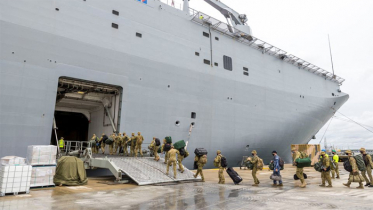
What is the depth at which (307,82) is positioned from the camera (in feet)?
70.9

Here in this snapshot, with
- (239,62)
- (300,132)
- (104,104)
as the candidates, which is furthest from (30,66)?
(300,132)

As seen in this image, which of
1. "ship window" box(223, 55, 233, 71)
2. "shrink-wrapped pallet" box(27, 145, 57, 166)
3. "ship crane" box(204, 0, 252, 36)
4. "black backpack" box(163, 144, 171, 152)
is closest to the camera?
"shrink-wrapped pallet" box(27, 145, 57, 166)

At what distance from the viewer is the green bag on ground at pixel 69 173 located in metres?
7.65

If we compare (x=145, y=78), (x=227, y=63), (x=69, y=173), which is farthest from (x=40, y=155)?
(x=227, y=63)

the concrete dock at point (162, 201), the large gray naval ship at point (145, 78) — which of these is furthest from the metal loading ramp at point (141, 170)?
the large gray naval ship at point (145, 78)

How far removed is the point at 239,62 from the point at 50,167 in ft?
44.0

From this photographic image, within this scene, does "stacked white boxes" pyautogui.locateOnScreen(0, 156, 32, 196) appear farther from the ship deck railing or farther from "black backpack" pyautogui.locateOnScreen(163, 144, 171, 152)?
the ship deck railing

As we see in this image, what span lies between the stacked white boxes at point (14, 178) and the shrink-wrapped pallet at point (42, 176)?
75 cm

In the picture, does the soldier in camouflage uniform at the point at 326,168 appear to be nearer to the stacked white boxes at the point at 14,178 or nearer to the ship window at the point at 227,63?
the stacked white boxes at the point at 14,178

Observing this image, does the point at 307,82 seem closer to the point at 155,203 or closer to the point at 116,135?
the point at 116,135

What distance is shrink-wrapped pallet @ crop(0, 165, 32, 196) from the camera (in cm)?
584

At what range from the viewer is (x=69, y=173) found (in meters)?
7.83

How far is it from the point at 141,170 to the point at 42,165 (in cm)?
318

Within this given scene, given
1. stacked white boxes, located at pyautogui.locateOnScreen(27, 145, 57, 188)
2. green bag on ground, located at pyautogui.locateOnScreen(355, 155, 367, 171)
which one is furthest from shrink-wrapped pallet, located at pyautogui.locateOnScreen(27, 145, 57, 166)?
green bag on ground, located at pyautogui.locateOnScreen(355, 155, 367, 171)
